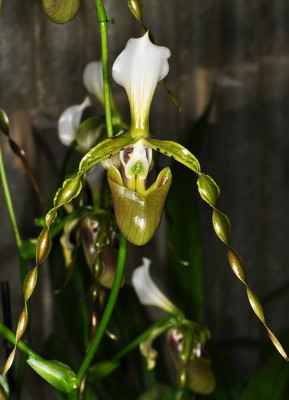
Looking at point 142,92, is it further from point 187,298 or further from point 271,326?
point 271,326

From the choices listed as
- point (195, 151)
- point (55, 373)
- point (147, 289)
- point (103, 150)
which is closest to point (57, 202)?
point (103, 150)

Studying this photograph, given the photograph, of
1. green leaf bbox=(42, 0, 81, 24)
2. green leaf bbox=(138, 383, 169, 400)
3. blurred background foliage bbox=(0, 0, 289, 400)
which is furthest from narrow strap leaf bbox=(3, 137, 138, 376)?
green leaf bbox=(138, 383, 169, 400)

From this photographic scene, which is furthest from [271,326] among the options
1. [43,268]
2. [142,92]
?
[142,92]

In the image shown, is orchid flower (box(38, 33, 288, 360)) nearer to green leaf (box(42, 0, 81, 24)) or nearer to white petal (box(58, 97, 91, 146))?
green leaf (box(42, 0, 81, 24))

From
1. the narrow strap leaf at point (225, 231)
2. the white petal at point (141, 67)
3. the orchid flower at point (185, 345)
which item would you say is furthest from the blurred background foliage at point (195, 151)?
the white petal at point (141, 67)

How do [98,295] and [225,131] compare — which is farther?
[225,131]

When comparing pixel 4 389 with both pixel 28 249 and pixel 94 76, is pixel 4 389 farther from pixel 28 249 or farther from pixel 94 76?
pixel 94 76
